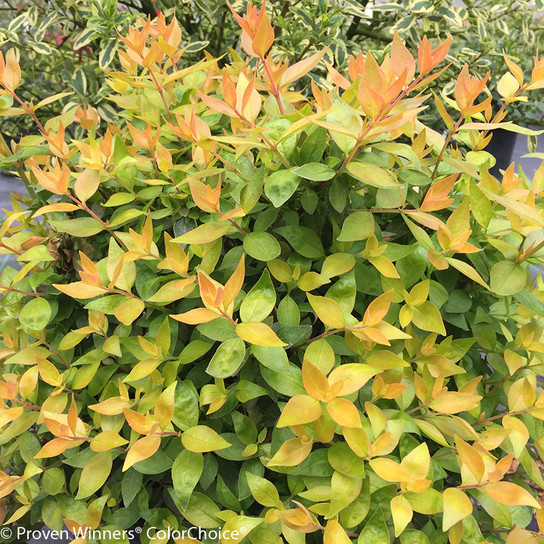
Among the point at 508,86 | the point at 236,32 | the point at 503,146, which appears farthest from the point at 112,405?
the point at 503,146

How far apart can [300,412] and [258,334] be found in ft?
0.27

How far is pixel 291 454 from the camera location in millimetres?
513

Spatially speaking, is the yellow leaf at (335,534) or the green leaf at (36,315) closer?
the yellow leaf at (335,534)

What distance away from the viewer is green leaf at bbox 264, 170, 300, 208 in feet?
1.69

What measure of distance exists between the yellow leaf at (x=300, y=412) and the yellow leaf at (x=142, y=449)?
0.44 feet

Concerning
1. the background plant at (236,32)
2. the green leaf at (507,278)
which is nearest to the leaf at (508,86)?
the green leaf at (507,278)

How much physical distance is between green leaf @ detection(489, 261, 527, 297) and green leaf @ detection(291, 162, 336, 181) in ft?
0.75

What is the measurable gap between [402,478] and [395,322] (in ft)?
0.65

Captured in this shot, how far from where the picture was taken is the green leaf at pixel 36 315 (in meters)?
0.65

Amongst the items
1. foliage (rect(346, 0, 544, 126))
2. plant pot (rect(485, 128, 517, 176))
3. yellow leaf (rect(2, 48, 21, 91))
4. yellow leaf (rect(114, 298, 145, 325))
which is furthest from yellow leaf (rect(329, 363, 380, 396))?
plant pot (rect(485, 128, 517, 176))

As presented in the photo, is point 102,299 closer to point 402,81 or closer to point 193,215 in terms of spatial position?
point 193,215

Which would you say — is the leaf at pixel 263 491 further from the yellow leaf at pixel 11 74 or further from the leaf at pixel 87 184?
the yellow leaf at pixel 11 74

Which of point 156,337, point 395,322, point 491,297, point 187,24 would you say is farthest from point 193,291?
point 187,24

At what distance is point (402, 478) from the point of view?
1.54ft
